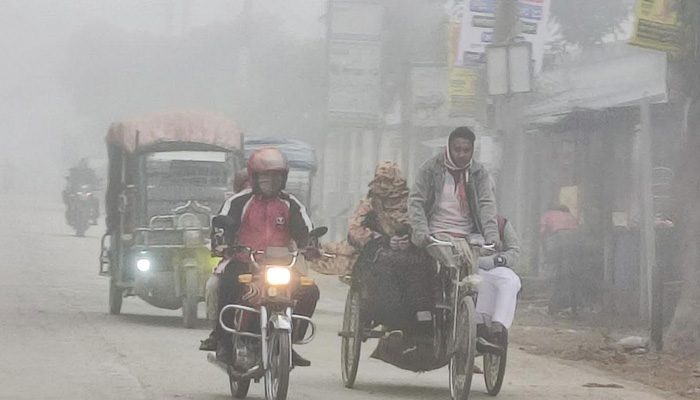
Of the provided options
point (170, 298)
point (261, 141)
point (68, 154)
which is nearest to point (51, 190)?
point (68, 154)

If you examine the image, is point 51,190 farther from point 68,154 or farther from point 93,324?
point 93,324

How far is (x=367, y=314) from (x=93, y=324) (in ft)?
21.1

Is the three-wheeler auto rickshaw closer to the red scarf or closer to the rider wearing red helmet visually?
the red scarf

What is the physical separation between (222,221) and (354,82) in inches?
982

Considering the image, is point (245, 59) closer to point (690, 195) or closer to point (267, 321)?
point (690, 195)

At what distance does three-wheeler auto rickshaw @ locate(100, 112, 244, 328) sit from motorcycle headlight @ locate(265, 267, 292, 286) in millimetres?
6865

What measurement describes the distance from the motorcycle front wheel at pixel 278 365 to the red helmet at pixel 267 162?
113cm

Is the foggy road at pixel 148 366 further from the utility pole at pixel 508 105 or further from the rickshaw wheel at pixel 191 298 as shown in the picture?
the utility pole at pixel 508 105

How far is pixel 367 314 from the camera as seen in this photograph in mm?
11430

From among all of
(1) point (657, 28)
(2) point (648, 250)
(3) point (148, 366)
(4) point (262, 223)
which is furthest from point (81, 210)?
(4) point (262, 223)

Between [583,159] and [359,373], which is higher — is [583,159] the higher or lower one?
the higher one

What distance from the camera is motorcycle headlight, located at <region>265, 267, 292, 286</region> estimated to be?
10.0m

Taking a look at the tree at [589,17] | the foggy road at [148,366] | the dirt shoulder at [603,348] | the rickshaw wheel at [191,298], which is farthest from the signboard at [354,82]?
the rickshaw wheel at [191,298]

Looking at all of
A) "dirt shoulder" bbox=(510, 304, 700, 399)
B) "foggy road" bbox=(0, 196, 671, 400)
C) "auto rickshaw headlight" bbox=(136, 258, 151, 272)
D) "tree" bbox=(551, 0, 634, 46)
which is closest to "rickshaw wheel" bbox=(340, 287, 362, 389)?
"foggy road" bbox=(0, 196, 671, 400)
